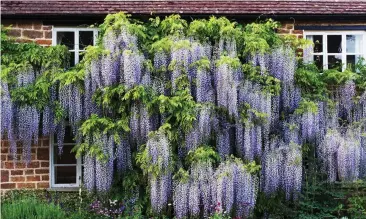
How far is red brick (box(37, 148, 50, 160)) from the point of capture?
1019cm

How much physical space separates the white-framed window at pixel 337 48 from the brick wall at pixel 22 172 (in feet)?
16.0

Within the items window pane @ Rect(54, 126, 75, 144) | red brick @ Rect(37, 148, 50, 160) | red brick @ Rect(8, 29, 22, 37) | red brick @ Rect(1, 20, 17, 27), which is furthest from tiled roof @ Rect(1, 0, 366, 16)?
red brick @ Rect(37, 148, 50, 160)

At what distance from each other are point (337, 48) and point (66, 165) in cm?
504

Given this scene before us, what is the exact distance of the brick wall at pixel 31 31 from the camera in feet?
33.9

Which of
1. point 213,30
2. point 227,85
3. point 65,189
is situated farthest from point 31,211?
point 213,30

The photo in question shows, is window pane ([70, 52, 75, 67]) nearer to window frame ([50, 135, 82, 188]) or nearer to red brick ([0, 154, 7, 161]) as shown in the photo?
window frame ([50, 135, 82, 188])

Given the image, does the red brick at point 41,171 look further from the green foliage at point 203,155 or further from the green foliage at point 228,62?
the green foliage at point 228,62

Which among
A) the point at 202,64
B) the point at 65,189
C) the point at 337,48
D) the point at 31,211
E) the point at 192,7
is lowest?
the point at 31,211

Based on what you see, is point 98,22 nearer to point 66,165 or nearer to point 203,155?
point 66,165

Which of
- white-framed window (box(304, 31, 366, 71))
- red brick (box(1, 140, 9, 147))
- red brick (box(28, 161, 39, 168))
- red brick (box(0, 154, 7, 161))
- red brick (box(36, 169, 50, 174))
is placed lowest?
red brick (box(36, 169, 50, 174))

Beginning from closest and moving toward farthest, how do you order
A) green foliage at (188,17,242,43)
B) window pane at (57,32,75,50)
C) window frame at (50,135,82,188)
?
green foliage at (188,17,242,43)
window frame at (50,135,82,188)
window pane at (57,32,75,50)

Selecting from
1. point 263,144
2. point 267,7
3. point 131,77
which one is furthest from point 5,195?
point 267,7

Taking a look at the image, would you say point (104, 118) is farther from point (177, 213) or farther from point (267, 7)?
point (267, 7)

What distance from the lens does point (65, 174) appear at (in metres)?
10.4
